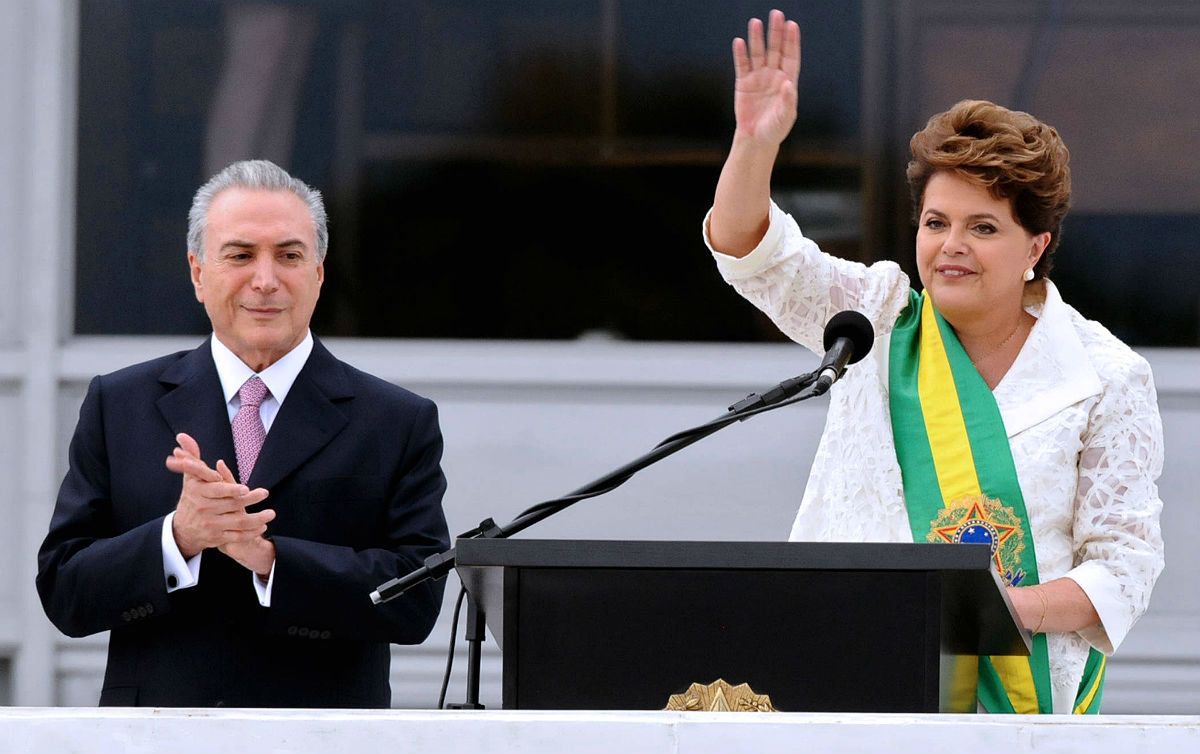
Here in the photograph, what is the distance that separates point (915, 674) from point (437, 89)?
366 cm

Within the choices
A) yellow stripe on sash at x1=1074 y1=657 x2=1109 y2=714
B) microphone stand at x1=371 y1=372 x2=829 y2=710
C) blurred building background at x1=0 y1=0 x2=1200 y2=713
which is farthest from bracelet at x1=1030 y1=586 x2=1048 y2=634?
blurred building background at x1=0 y1=0 x2=1200 y2=713

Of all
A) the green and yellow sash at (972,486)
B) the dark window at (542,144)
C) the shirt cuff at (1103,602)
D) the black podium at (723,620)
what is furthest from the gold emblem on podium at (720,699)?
the dark window at (542,144)

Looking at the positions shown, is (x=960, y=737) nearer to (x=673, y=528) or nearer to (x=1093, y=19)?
(x=673, y=528)

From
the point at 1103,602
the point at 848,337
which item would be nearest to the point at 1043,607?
the point at 1103,602

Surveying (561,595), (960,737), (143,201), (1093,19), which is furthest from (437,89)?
(960,737)

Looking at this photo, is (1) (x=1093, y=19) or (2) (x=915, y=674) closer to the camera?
(2) (x=915, y=674)

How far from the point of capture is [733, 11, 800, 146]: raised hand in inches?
→ 79.0

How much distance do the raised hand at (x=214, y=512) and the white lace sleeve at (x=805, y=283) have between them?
2.27 ft

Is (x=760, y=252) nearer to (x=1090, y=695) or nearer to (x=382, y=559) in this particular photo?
(x=382, y=559)

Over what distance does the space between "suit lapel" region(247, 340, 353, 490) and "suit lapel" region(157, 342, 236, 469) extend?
0.06 metres

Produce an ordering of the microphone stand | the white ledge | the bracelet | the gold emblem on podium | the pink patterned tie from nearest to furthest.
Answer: the white ledge < the gold emblem on podium < the microphone stand < the bracelet < the pink patterned tie

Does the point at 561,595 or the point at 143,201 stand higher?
the point at 143,201

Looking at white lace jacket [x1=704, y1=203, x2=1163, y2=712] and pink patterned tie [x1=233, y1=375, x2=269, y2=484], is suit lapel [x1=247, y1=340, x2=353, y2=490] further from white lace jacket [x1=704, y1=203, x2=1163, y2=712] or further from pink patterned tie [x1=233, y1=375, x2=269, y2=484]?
white lace jacket [x1=704, y1=203, x2=1163, y2=712]

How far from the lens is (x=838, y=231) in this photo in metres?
4.98
